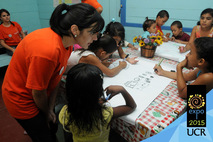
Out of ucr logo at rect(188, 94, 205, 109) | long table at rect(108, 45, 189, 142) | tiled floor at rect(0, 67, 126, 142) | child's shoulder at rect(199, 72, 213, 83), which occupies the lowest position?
tiled floor at rect(0, 67, 126, 142)

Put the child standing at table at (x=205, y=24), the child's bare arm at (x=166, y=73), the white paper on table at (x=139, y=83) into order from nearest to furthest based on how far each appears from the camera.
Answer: the white paper on table at (x=139, y=83) < the child's bare arm at (x=166, y=73) < the child standing at table at (x=205, y=24)

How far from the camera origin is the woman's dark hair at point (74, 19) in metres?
0.70

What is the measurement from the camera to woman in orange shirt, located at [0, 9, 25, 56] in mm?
2666

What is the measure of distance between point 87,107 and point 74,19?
0.41 m

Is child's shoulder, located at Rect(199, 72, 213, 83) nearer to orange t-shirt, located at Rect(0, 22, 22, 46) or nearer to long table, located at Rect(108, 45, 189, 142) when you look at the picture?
long table, located at Rect(108, 45, 189, 142)

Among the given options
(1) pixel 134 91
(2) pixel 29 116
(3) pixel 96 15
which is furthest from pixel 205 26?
(2) pixel 29 116

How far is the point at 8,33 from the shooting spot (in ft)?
8.98

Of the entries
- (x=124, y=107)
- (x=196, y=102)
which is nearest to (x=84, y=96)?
(x=124, y=107)

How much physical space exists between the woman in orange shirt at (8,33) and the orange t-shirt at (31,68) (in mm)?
2290

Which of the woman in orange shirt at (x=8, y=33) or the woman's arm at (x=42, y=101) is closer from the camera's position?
the woman's arm at (x=42, y=101)

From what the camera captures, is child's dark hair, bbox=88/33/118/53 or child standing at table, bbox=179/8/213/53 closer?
child's dark hair, bbox=88/33/118/53

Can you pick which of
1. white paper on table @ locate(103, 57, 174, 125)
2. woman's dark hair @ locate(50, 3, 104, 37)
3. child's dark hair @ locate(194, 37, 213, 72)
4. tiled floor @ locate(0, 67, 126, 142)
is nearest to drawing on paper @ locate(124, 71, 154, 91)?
white paper on table @ locate(103, 57, 174, 125)

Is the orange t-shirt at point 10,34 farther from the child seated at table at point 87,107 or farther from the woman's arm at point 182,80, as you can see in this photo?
the woman's arm at point 182,80

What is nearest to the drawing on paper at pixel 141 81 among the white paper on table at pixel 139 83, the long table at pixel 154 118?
the white paper on table at pixel 139 83
